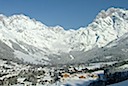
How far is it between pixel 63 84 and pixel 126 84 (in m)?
64.3

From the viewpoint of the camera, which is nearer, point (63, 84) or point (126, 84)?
point (126, 84)

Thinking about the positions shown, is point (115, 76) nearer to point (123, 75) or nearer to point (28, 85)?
point (123, 75)

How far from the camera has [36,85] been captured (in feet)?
625

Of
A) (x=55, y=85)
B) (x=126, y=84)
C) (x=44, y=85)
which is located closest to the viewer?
(x=126, y=84)

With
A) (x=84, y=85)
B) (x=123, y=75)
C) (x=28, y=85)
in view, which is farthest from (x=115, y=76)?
(x=28, y=85)

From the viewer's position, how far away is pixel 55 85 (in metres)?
171

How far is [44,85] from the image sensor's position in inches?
7308

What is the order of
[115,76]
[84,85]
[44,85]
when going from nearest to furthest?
Answer: 1. [115,76]
2. [84,85]
3. [44,85]

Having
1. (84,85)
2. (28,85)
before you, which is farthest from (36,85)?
(84,85)

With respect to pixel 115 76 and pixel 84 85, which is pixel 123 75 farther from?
pixel 84 85

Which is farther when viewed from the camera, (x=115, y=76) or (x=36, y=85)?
(x=36, y=85)

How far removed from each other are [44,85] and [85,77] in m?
19.7

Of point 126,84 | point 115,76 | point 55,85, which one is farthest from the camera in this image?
point 55,85

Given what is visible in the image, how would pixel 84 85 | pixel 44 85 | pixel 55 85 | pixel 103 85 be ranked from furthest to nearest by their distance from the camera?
pixel 44 85 < pixel 55 85 < pixel 84 85 < pixel 103 85
